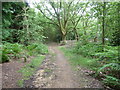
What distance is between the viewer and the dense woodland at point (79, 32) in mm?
3487

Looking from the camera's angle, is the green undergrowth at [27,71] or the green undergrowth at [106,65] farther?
the green undergrowth at [27,71]

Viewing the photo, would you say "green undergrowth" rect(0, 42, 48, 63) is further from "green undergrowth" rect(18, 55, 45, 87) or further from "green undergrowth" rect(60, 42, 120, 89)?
"green undergrowth" rect(60, 42, 120, 89)

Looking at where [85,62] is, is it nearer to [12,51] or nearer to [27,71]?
[27,71]

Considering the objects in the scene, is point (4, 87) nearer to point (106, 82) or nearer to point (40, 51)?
point (106, 82)

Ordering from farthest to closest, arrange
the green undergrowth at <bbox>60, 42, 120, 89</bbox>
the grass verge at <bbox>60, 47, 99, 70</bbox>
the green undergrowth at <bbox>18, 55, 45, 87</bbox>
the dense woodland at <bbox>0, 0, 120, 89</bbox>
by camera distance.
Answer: the grass verge at <bbox>60, 47, 99, 70</bbox> < the dense woodland at <bbox>0, 0, 120, 89</bbox> < the green undergrowth at <bbox>18, 55, 45, 87</bbox> < the green undergrowth at <bbox>60, 42, 120, 89</bbox>

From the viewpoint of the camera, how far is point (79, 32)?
961 cm

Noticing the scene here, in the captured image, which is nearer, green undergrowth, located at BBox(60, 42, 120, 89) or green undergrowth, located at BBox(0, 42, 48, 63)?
green undergrowth, located at BBox(60, 42, 120, 89)

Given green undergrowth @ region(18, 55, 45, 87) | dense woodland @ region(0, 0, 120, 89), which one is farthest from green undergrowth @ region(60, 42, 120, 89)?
green undergrowth @ region(18, 55, 45, 87)

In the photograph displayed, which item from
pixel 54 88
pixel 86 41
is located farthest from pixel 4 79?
pixel 86 41

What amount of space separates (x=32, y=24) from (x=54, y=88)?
7616mm

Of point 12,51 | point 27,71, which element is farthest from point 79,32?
point 27,71

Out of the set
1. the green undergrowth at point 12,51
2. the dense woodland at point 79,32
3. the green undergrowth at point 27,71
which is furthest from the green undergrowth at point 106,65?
the green undergrowth at point 12,51

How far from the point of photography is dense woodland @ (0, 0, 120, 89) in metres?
3.49

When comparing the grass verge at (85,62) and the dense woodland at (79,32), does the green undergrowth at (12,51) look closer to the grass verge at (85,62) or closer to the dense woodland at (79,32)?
the dense woodland at (79,32)
